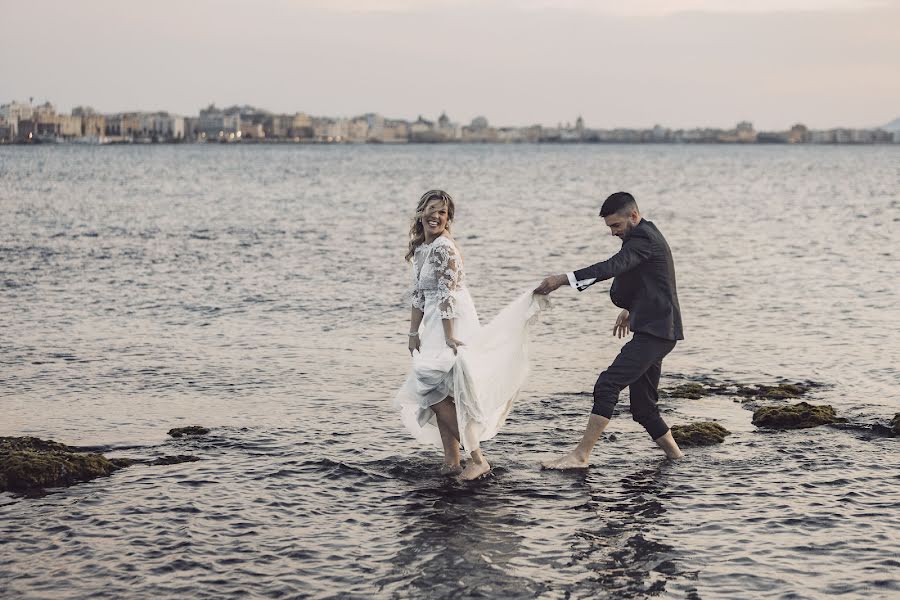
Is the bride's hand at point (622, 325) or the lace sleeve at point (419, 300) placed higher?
the lace sleeve at point (419, 300)

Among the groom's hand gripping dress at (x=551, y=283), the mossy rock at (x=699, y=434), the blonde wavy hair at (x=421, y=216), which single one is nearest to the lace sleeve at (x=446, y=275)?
the blonde wavy hair at (x=421, y=216)

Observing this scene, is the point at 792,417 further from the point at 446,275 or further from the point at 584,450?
the point at 446,275

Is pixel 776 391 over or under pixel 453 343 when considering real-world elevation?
under

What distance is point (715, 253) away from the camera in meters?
30.5

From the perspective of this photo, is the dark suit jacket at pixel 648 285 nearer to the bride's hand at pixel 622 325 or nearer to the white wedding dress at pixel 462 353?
the bride's hand at pixel 622 325

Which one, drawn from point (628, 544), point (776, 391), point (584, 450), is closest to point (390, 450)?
point (584, 450)

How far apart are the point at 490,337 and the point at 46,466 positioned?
12.7 ft

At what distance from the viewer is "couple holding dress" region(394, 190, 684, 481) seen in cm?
843

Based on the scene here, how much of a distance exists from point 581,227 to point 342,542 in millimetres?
34697

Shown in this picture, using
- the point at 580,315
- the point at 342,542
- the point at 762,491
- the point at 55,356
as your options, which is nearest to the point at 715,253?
the point at 580,315

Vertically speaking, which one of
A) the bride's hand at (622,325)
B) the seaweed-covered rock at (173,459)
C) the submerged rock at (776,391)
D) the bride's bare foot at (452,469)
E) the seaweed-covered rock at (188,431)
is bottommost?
the seaweed-covered rock at (173,459)

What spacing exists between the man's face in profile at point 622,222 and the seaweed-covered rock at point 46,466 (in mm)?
4740

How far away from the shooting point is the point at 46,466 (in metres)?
8.70

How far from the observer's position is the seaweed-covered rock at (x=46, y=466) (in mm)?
8531
